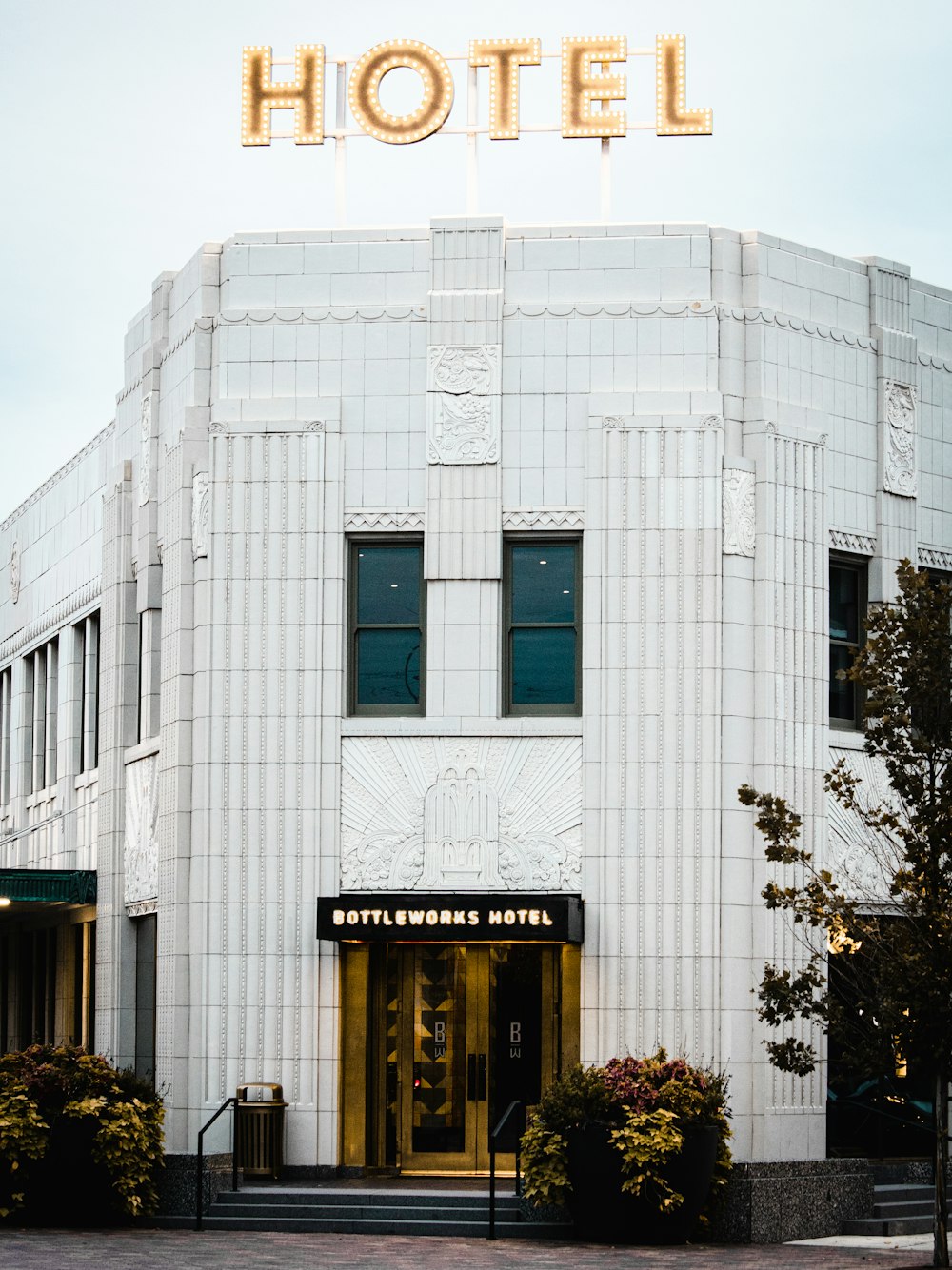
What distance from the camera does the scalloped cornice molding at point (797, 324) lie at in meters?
→ 27.2

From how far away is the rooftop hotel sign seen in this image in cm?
2852

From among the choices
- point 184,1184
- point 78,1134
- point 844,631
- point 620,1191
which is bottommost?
point 184,1184

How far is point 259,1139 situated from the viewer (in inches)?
1003

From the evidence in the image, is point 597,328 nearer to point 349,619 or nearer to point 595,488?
point 595,488

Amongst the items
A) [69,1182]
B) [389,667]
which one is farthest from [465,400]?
[69,1182]

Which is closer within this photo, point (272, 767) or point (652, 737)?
point (652, 737)

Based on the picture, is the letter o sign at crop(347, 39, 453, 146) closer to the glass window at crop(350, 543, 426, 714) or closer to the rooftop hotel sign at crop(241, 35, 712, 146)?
the rooftop hotel sign at crop(241, 35, 712, 146)

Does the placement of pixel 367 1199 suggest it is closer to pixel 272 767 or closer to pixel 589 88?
pixel 272 767

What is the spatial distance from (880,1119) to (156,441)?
13.6 m

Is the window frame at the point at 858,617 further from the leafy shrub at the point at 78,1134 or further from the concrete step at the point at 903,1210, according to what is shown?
the leafy shrub at the point at 78,1134

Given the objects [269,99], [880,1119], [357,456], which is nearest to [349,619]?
[357,456]

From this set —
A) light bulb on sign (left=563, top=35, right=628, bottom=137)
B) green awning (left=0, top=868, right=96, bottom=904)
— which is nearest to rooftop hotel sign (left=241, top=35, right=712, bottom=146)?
light bulb on sign (left=563, top=35, right=628, bottom=137)

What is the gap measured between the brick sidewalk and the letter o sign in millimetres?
14727

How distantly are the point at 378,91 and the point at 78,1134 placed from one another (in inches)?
573
